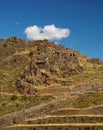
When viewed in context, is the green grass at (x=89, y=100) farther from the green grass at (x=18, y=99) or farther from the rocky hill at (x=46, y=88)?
the green grass at (x=18, y=99)

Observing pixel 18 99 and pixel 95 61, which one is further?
pixel 95 61

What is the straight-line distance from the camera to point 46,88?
189ft

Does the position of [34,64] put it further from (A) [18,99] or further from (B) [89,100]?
(B) [89,100]

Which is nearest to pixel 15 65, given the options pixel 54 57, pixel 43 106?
pixel 54 57

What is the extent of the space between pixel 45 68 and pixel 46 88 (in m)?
7.10

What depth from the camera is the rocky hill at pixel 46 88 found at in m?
31.5

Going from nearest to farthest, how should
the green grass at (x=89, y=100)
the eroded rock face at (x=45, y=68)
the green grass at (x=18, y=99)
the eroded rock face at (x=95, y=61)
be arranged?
1. the green grass at (x=89, y=100)
2. the green grass at (x=18, y=99)
3. the eroded rock face at (x=45, y=68)
4. the eroded rock face at (x=95, y=61)

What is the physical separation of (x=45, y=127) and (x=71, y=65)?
37.4 meters

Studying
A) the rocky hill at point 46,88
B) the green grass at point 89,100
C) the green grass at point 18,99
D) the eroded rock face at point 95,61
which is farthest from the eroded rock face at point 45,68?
the green grass at point 89,100

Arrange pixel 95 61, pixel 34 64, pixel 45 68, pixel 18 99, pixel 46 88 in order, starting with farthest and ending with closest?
pixel 95 61, pixel 45 68, pixel 34 64, pixel 46 88, pixel 18 99

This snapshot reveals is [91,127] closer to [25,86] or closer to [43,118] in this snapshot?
[43,118]

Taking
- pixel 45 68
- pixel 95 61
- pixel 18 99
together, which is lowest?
pixel 18 99

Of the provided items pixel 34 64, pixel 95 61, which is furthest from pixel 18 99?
pixel 95 61

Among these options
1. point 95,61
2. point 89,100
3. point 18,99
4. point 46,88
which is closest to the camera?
point 89,100
